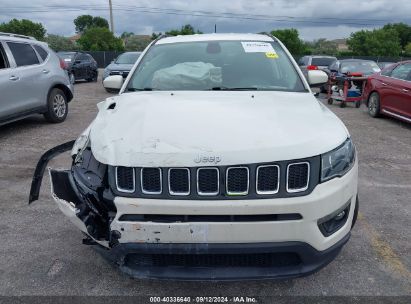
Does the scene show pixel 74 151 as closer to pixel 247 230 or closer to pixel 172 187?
pixel 172 187

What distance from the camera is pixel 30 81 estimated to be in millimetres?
7695

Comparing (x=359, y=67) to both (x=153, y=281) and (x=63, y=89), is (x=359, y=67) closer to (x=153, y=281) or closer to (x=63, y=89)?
(x=63, y=89)

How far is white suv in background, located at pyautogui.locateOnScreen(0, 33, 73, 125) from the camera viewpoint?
282 inches

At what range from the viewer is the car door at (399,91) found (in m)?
8.73

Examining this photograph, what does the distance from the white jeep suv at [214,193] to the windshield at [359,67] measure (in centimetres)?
1174

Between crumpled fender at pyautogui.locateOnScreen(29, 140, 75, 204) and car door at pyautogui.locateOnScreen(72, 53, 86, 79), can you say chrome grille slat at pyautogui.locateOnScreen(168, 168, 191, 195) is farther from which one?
car door at pyautogui.locateOnScreen(72, 53, 86, 79)

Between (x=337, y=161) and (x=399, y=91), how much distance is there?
24.3 ft

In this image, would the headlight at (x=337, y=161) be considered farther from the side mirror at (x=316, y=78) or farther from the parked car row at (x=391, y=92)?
the parked car row at (x=391, y=92)

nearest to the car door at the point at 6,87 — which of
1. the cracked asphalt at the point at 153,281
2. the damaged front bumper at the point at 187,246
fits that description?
the cracked asphalt at the point at 153,281

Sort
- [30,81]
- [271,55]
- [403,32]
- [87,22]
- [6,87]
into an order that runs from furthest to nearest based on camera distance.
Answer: [87,22] → [403,32] → [30,81] → [6,87] → [271,55]

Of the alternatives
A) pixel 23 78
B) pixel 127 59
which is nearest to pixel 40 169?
pixel 23 78

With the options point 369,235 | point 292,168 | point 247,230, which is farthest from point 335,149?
point 369,235

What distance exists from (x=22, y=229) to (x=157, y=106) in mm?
1857

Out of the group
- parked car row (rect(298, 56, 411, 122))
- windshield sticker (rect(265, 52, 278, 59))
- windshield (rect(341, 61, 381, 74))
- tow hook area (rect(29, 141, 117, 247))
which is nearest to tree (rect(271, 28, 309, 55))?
windshield (rect(341, 61, 381, 74))
